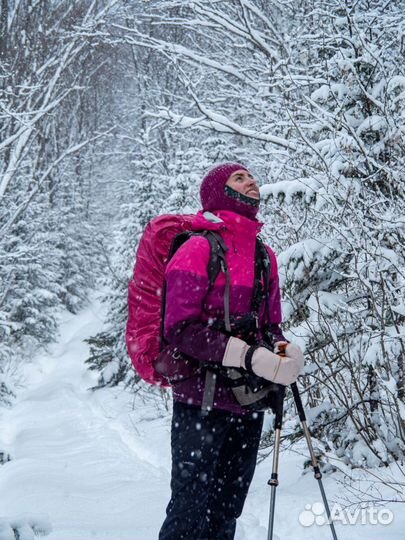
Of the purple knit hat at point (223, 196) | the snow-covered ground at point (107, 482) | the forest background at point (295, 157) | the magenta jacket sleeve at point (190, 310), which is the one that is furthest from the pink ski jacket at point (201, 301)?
the snow-covered ground at point (107, 482)

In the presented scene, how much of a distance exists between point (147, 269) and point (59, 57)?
7189 millimetres

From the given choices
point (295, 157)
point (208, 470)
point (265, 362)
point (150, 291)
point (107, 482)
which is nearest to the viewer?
point (265, 362)

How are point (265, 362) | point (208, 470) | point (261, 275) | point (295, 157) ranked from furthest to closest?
point (295, 157) < point (261, 275) < point (208, 470) < point (265, 362)

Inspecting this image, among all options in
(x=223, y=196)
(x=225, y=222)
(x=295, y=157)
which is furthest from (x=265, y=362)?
(x=295, y=157)

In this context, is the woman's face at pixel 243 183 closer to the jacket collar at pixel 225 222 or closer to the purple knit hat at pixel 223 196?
the purple knit hat at pixel 223 196

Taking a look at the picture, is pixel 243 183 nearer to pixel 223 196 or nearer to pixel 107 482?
pixel 223 196

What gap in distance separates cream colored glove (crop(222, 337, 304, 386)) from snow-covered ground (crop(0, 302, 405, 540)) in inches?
60.2

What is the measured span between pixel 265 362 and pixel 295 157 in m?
3.20

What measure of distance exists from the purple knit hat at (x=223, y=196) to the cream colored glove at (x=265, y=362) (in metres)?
0.70

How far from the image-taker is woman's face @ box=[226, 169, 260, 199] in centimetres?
274

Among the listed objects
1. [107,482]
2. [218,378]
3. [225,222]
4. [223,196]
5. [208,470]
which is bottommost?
[107,482]

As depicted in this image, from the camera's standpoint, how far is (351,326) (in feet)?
14.3

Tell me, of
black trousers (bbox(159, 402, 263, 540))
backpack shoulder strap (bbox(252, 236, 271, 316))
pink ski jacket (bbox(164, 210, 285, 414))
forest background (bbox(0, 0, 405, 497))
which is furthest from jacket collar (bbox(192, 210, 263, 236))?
forest background (bbox(0, 0, 405, 497))

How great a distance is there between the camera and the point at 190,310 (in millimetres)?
2371
